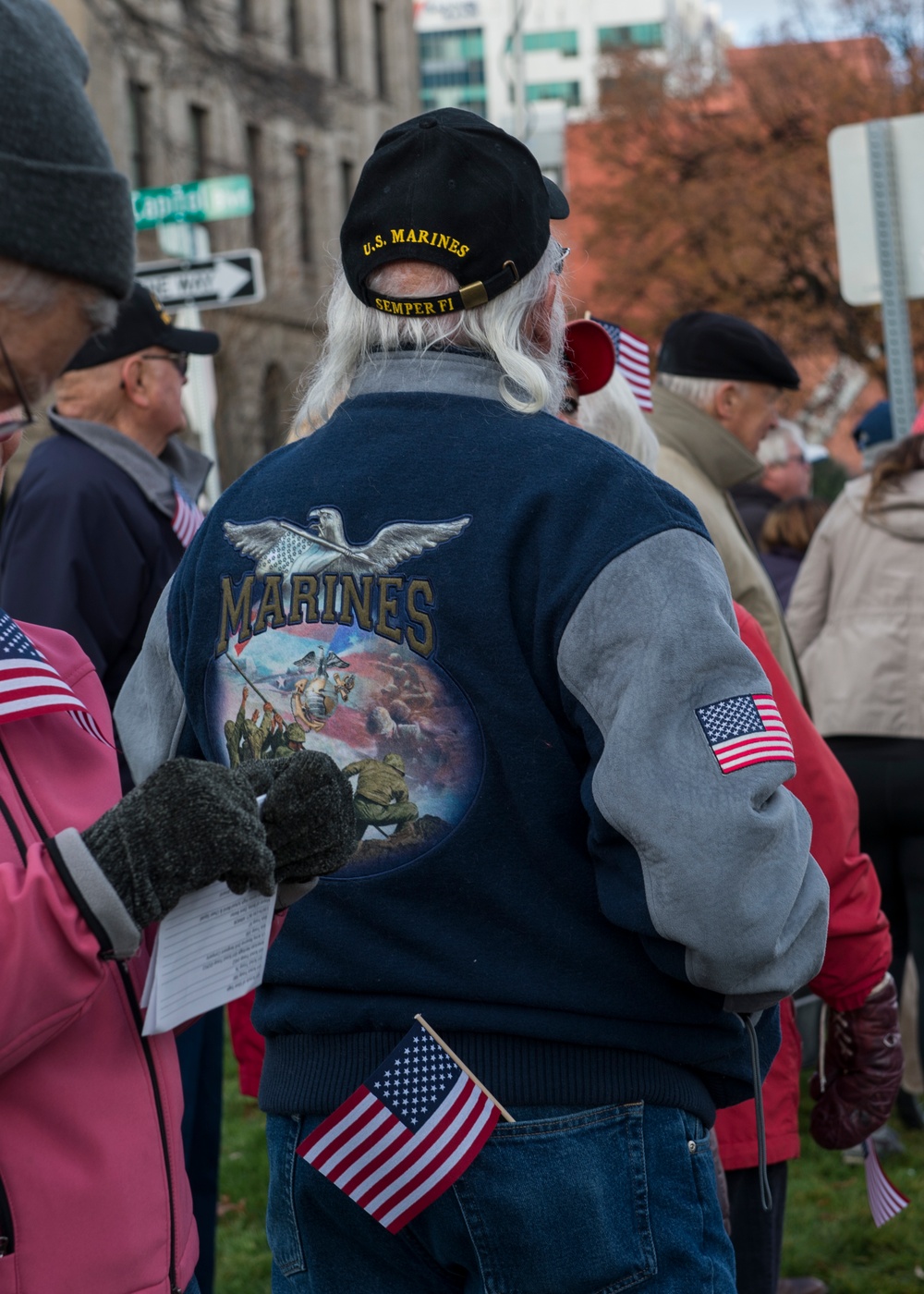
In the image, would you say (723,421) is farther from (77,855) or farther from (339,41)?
(339,41)

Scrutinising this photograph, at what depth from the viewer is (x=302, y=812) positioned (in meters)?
1.54

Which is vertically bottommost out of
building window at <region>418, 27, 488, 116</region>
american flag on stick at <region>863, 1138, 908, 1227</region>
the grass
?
the grass

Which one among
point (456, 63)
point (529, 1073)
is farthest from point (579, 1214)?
point (456, 63)

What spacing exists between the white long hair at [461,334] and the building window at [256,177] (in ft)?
60.3

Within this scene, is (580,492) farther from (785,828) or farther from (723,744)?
(785,828)

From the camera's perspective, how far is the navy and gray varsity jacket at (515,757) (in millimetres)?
1687

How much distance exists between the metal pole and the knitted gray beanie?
170 inches

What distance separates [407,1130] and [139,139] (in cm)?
2072

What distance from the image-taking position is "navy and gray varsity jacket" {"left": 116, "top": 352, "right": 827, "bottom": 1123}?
1.69m

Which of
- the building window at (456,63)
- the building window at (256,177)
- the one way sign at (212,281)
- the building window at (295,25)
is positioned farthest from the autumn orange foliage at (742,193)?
the building window at (456,63)

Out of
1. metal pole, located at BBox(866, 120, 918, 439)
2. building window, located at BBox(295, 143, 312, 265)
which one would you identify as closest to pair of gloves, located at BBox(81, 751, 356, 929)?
metal pole, located at BBox(866, 120, 918, 439)

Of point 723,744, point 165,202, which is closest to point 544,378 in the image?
point 723,744

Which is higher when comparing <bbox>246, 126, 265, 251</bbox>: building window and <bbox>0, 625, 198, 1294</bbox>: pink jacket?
<bbox>246, 126, 265, 251</bbox>: building window

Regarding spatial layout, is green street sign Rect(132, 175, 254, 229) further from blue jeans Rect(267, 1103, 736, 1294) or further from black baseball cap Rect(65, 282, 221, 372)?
blue jeans Rect(267, 1103, 736, 1294)
